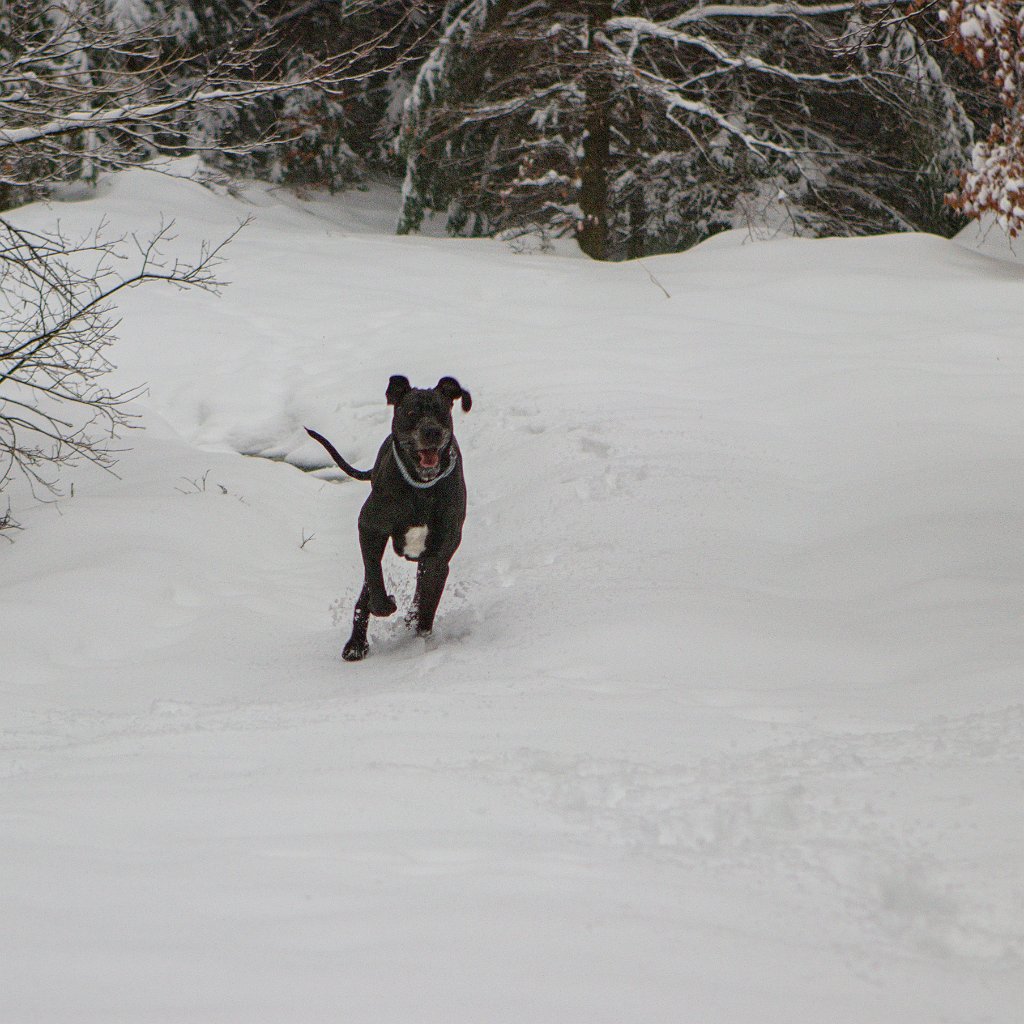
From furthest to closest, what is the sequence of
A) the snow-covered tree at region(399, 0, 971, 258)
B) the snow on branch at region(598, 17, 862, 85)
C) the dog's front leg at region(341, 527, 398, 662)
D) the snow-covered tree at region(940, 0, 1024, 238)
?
1. the snow-covered tree at region(399, 0, 971, 258)
2. the snow on branch at region(598, 17, 862, 85)
3. the snow-covered tree at region(940, 0, 1024, 238)
4. the dog's front leg at region(341, 527, 398, 662)

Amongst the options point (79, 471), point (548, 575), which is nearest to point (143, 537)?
point (79, 471)

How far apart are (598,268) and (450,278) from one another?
1884mm

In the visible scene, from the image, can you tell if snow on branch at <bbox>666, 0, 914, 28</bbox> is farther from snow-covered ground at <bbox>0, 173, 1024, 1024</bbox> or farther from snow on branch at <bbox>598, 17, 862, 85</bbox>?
snow-covered ground at <bbox>0, 173, 1024, 1024</bbox>

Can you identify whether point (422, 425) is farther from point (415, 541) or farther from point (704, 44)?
point (704, 44)

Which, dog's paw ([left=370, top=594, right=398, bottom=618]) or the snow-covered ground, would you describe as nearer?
the snow-covered ground

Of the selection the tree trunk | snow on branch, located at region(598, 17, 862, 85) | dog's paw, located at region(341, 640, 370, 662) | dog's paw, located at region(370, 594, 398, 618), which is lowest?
dog's paw, located at region(341, 640, 370, 662)

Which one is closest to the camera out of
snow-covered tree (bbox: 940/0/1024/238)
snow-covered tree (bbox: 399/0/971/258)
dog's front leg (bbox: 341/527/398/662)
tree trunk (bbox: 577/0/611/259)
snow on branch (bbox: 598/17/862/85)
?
dog's front leg (bbox: 341/527/398/662)

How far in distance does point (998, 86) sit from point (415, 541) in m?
5.28

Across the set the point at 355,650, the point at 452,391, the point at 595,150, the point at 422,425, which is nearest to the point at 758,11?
the point at 595,150

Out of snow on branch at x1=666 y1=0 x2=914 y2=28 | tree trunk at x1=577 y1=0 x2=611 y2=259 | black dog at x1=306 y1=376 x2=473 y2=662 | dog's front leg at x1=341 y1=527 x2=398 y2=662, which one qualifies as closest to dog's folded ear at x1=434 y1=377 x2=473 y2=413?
black dog at x1=306 y1=376 x2=473 y2=662

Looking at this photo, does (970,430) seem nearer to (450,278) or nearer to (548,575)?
(548,575)

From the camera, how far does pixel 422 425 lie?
5.09m

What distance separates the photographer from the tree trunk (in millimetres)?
14156

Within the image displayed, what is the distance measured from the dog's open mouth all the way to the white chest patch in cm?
34
